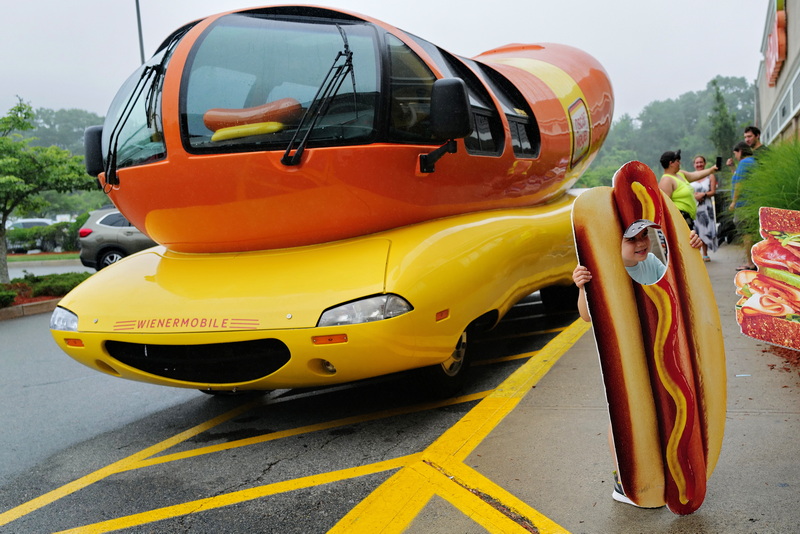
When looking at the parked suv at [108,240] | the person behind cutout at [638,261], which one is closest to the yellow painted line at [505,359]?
the person behind cutout at [638,261]

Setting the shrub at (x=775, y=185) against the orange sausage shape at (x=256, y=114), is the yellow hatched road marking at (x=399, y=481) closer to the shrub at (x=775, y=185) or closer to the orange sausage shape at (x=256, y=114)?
the orange sausage shape at (x=256, y=114)

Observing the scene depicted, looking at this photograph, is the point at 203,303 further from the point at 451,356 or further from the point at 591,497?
the point at 591,497

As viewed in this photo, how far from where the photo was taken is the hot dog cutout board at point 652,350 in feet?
8.34

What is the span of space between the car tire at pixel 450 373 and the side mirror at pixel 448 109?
1204mm

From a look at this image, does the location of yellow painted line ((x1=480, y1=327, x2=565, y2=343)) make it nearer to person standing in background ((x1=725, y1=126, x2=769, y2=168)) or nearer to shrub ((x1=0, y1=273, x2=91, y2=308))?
person standing in background ((x1=725, y1=126, x2=769, y2=168))

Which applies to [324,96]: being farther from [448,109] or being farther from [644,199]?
[644,199]

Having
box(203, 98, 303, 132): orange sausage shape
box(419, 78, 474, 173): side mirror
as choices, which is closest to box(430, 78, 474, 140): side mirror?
box(419, 78, 474, 173): side mirror

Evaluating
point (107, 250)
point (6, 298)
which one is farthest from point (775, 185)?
point (107, 250)

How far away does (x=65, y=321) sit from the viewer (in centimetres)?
A: 424

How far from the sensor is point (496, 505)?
2938mm

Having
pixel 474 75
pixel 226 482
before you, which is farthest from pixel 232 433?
pixel 474 75

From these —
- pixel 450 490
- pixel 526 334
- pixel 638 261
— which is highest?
pixel 638 261

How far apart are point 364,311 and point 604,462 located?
1359mm

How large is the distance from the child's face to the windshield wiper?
1969 mm
